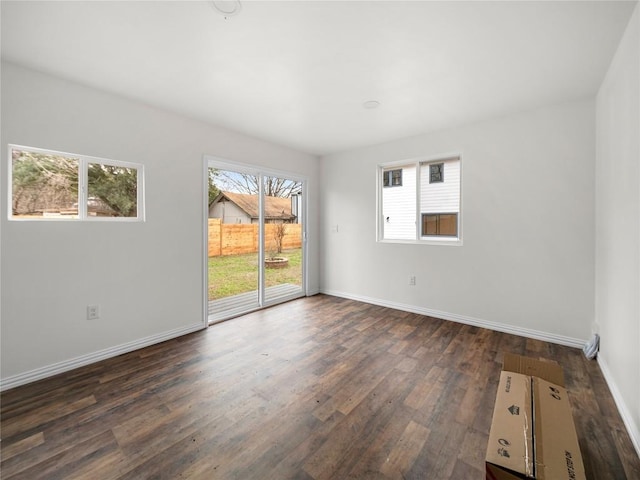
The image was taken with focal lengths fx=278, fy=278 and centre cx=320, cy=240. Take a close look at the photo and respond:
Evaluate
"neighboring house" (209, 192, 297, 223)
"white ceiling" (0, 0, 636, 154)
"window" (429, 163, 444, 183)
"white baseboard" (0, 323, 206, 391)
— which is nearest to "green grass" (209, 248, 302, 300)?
"neighboring house" (209, 192, 297, 223)

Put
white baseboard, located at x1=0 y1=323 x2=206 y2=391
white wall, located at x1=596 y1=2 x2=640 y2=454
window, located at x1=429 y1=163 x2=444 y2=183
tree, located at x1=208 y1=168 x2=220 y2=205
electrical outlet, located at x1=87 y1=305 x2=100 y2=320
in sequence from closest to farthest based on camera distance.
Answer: white wall, located at x1=596 y1=2 x2=640 y2=454 < white baseboard, located at x1=0 y1=323 x2=206 y2=391 < electrical outlet, located at x1=87 y1=305 x2=100 y2=320 < tree, located at x1=208 y1=168 x2=220 y2=205 < window, located at x1=429 y1=163 x2=444 y2=183

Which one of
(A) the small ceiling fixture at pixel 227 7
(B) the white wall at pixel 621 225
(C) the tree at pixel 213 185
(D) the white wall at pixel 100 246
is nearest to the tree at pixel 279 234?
(C) the tree at pixel 213 185

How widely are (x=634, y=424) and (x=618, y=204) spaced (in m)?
1.45

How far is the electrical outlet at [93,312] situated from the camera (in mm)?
2592

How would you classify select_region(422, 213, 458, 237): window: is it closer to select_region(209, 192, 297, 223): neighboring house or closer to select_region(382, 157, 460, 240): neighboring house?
select_region(382, 157, 460, 240): neighboring house

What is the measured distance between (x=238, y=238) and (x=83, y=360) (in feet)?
6.81

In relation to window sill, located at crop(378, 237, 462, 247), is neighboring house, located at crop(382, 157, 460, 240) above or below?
above

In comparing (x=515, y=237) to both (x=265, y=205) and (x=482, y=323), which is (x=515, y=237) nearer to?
(x=482, y=323)

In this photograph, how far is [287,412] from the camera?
1918mm

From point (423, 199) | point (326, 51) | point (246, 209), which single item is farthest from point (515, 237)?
point (246, 209)

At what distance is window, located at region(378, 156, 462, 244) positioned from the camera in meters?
3.77

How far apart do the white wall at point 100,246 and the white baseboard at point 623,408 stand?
379cm

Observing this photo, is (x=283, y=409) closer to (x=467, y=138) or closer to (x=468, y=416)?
(x=468, y=416)

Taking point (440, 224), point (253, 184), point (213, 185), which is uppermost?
point (253, 184)
